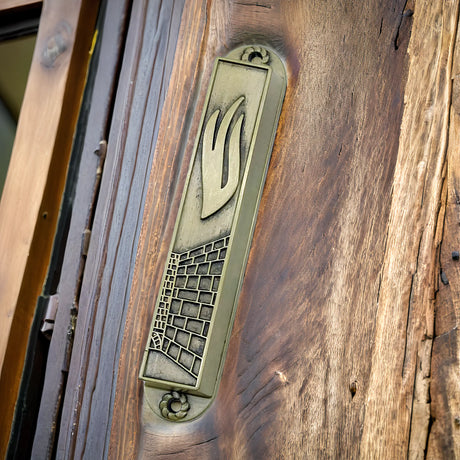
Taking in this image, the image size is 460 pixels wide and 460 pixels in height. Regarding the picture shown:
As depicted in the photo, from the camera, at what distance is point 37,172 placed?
3.25 feet

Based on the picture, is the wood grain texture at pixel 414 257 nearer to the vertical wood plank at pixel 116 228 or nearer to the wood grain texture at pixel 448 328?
the wood grain texture at pixel 448 328

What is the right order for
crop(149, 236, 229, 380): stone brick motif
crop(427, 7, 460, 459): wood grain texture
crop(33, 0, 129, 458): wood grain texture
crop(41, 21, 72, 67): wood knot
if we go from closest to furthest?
crop(427, 7, 460, 459): wood grain texture → crop(149, 236, 229, 380): stone brick motif → crop(33, 0, 129, 458): wood grain texture → crop(41, 21, 72, 67): wood knot

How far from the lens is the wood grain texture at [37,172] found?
92cm

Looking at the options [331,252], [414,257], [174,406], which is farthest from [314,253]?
[174,406]

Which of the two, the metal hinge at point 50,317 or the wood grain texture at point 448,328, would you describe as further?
the metal hinge at point 50,317

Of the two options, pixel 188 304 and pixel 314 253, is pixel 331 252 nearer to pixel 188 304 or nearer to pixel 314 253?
pixel 314 253

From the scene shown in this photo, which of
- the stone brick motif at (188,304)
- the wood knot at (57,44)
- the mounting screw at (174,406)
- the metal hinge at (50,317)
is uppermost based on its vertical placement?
the wood knot at (57,44)

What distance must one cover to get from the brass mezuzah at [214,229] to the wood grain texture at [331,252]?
0.02 meters

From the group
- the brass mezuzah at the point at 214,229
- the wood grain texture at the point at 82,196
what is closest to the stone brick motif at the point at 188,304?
the brass mezuzah at the point at 214,229

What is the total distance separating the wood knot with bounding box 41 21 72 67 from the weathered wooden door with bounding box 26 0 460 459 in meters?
0.26

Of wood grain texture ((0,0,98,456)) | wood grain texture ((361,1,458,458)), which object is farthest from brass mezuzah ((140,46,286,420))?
wood grain texture ((0,0,98,456))

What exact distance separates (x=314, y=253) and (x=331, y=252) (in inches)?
0.9

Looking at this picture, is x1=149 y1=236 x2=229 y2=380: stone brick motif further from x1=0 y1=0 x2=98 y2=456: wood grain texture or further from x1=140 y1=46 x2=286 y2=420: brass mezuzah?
x1=0 y1=0 x2=98 y2=456: wood grain texture

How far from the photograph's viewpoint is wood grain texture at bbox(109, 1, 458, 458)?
2.11 feet
